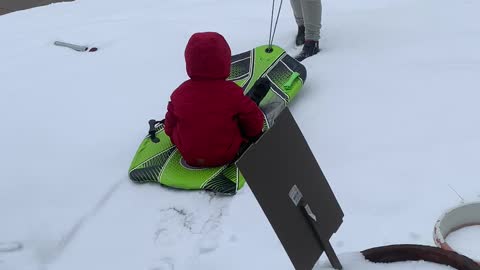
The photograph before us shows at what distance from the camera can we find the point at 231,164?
2.99m

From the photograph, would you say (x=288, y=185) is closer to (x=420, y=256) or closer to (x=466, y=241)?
(x=420, y=256)

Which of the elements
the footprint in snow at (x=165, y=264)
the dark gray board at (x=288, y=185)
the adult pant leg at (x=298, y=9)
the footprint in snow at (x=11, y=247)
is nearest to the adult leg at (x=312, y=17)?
the adult pant leg at (x=298, y=9)

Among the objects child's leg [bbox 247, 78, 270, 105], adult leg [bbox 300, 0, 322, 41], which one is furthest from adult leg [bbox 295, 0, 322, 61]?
child's leg [bbox 247, 78, 270, 105]

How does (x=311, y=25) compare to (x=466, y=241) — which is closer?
(x=466, y=241)

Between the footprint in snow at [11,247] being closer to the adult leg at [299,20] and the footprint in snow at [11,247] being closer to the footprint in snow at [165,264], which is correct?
the footprint in snow at [165,264]

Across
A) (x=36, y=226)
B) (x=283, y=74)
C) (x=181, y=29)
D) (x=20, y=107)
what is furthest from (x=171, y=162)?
(x=181, y=29)

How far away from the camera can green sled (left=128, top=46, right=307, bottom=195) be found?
9.43ft

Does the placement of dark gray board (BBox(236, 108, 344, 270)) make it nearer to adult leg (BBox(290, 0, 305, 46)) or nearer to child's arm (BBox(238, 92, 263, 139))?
child's arm (BBox(238, 92, 263, 139))

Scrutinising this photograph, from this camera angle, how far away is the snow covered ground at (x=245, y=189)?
8.16 ft

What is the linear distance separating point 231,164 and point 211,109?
0.32m

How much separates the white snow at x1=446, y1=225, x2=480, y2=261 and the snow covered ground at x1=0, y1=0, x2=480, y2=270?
36 cm

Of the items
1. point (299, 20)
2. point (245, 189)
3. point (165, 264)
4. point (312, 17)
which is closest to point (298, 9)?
point (299, 20)

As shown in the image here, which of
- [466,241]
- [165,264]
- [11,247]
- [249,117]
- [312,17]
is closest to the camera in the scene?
[466,241]

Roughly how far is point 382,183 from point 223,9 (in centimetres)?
336
